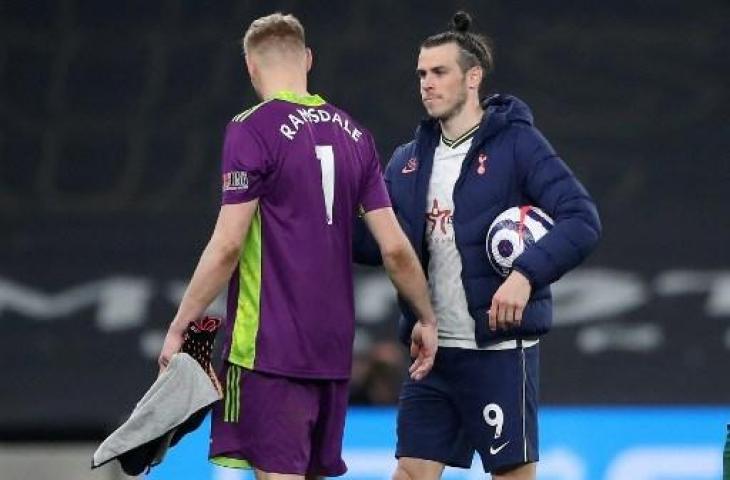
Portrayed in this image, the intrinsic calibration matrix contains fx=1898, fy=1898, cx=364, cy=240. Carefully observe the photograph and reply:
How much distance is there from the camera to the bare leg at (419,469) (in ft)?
17.7

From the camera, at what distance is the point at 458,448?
212 inches

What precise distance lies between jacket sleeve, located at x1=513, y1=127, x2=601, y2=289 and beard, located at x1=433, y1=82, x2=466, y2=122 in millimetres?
188

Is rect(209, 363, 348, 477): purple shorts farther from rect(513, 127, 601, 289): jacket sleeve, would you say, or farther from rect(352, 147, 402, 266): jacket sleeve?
rect(513, 127, 601, 289): jacket sleeve

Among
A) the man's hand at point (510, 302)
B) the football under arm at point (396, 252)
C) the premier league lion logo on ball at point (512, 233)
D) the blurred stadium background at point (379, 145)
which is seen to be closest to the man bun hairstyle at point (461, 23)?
the premier league lion logo on ball at point (512, 233)

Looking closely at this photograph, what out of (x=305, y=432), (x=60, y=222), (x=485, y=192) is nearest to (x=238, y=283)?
(x=305, y=432)

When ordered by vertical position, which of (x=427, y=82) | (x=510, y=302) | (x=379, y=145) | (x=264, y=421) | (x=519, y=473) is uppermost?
(x=379, y=145)

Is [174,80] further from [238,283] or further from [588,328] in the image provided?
[238,283]

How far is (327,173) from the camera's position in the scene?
4906 mm

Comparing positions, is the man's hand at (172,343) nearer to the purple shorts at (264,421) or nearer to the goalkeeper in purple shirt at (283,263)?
the goalkeeper in purple shirt at (283,263)

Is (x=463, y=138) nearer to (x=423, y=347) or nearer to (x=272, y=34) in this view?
(x=423, y=347)

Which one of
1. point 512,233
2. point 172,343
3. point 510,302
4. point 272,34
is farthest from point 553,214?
point 172,343

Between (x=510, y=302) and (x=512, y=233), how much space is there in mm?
227

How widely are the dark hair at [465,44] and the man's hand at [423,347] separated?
2.41 feet

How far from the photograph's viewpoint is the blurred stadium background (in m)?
9.57
